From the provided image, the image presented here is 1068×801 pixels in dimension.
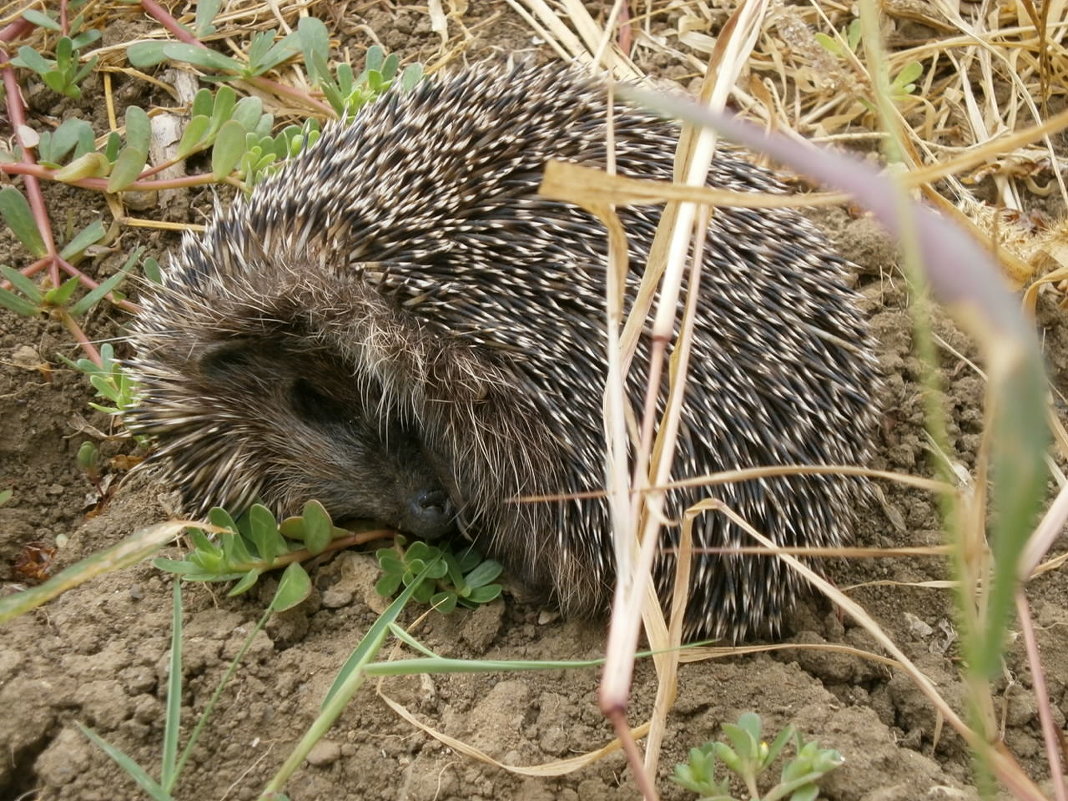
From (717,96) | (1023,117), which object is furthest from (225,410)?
(1023,117)

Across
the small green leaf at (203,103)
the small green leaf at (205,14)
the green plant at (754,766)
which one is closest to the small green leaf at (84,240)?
the small green leaf at (203,103)

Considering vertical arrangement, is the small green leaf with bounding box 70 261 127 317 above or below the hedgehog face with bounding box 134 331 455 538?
above

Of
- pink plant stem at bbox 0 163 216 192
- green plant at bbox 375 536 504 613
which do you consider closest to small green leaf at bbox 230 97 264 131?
pink plant stem at bbox 0 163 216 192

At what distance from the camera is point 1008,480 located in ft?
2.54

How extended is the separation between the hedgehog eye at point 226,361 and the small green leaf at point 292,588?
0.72 m

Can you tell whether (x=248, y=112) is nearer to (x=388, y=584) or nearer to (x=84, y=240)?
(x=84, y=240)

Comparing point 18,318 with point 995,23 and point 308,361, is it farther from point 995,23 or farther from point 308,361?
point 995,23

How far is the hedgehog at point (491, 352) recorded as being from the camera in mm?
2688

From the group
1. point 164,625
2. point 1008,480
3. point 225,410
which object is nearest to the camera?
point 1008,480

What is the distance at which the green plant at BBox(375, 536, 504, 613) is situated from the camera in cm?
287

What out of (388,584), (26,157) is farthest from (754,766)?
(26,157)

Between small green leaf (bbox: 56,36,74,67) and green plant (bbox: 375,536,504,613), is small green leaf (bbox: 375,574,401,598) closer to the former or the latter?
green plant (bbox: 375,536,504,613)

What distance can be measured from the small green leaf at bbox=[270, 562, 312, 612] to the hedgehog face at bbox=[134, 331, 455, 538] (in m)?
0.43

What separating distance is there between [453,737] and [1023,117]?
11.1ft
